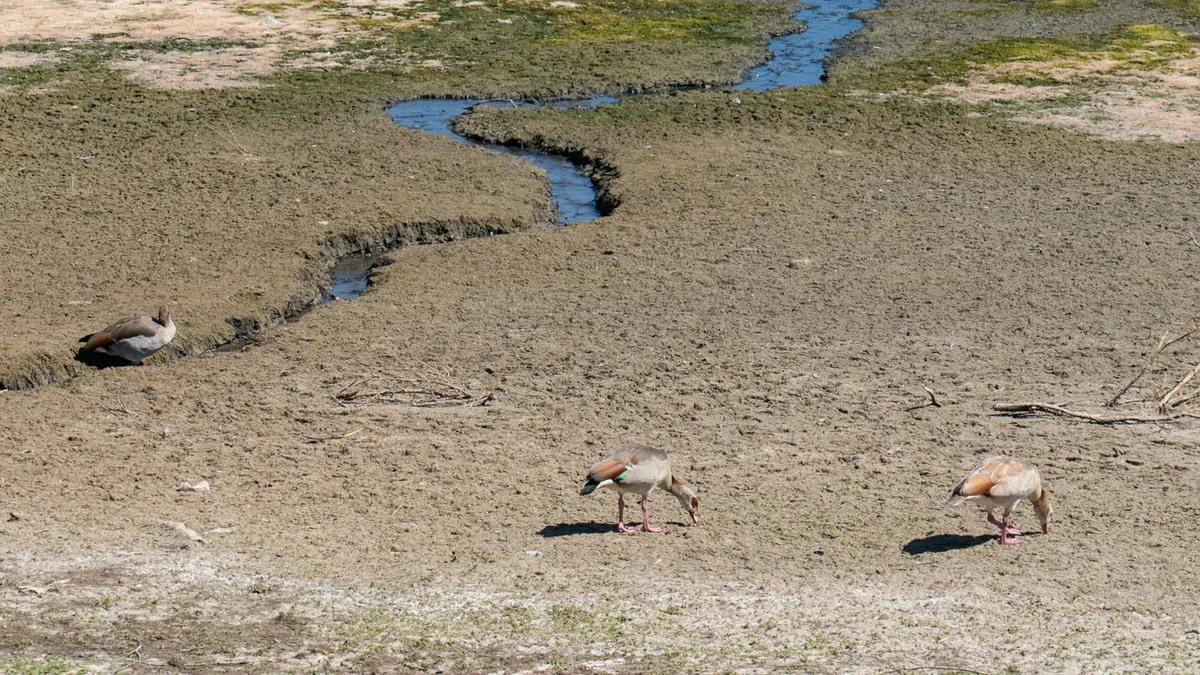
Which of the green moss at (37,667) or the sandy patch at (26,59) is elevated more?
the sandy patch at (26,59)

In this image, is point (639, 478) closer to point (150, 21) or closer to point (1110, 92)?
point (1110, 92)

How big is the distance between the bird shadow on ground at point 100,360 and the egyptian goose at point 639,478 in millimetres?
4130

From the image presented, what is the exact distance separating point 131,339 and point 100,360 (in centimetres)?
33

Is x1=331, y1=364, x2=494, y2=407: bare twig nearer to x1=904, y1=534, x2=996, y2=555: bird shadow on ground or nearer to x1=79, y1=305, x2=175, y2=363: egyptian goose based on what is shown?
x1=79, y1=305, x2=175, y2=363: egyptian goose

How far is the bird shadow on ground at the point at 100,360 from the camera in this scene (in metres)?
10.7

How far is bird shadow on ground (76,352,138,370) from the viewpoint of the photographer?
1066cm

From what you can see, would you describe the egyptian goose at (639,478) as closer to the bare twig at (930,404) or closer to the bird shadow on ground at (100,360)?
the bare twig at (930,404)

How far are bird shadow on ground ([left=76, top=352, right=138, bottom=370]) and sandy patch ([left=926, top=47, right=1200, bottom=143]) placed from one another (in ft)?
36.3

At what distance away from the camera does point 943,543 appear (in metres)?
8.15

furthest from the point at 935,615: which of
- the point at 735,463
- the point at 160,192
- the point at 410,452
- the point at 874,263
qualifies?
the point at 160,192

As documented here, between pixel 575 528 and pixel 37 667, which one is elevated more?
pixel 37 667

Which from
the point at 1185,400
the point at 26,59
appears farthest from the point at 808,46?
the point at 1185,400

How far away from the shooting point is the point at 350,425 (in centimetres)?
978

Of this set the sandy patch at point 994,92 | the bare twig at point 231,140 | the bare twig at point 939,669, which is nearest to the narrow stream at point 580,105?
the sandy patch at point 994,92
